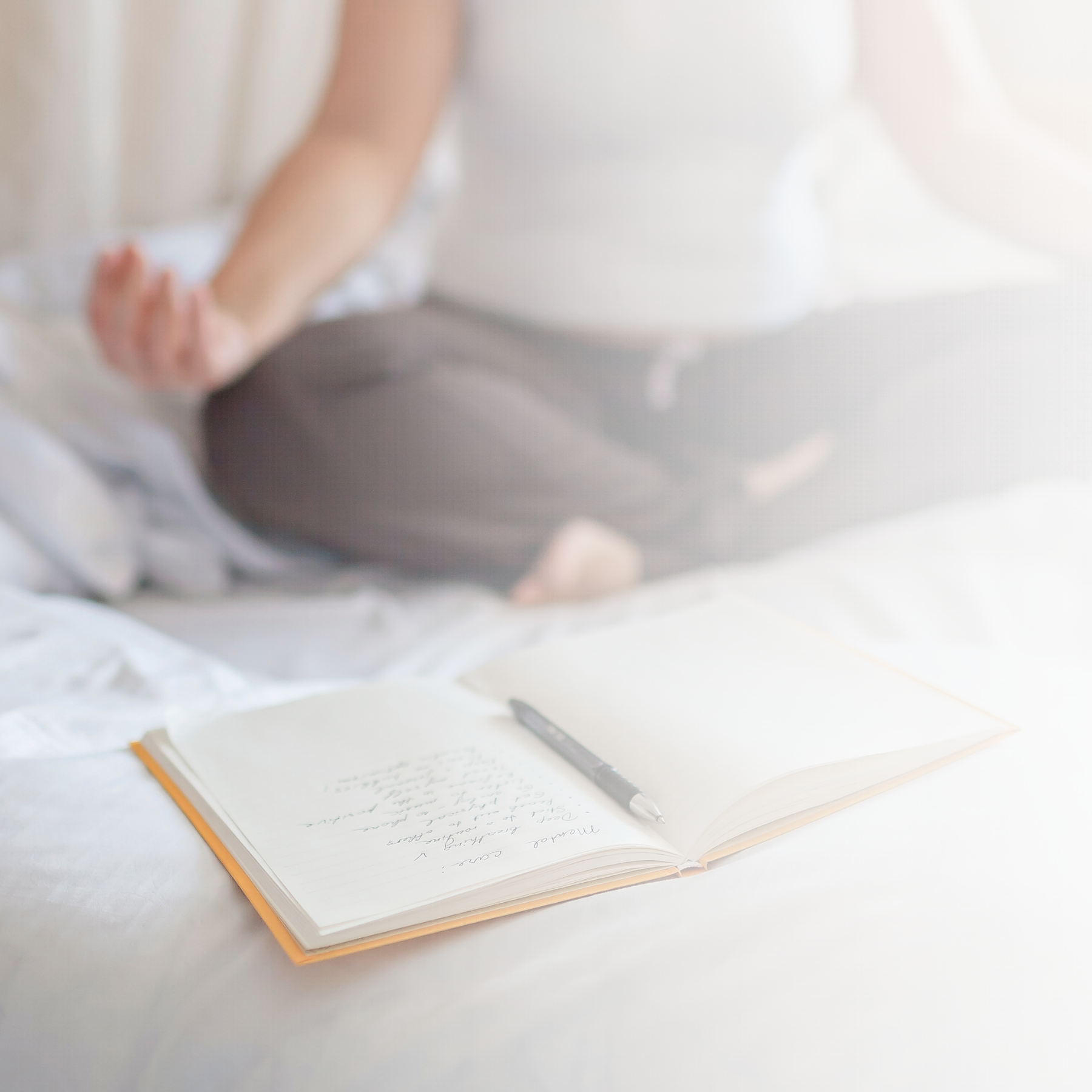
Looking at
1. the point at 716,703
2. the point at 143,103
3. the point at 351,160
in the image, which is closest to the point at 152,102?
the point at 143,103

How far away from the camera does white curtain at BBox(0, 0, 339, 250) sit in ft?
3.53

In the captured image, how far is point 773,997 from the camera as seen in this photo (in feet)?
1.11

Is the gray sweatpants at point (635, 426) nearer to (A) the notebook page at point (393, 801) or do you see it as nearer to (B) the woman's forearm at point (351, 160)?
(B) the woman's forearm at point (351, 160)

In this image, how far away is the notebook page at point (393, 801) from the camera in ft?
1.22

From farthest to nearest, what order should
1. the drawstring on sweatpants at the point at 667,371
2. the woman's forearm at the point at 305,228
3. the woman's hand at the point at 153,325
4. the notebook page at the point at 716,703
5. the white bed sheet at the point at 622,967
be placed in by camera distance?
the drawstring on sweatpants at the point at 667,371 → the woman's forearm at the point at 305,228 → the woman's hand at the point at 153,325 → the notebook page at the point at 716,703 → the white bed sheet at the point at 622,967

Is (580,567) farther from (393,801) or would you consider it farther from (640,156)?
(393,801)

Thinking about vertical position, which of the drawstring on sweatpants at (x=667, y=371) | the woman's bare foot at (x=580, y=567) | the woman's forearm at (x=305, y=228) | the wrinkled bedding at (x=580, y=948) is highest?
the woman's forearm at (x=305, y=228)

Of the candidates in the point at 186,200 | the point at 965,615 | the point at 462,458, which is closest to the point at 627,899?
the point at 965,615

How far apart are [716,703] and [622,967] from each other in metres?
0.17

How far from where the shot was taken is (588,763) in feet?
1.49

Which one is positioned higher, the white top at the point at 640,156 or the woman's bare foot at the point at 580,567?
the white top at the point at 640,156

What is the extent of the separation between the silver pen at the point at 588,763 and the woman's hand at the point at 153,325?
1.40 ft

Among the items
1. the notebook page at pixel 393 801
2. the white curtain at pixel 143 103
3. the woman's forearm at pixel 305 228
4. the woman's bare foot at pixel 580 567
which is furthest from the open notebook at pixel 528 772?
the white curtain at pixel 143 103

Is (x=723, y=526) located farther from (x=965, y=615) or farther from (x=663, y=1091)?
(x=663, y=1091)
